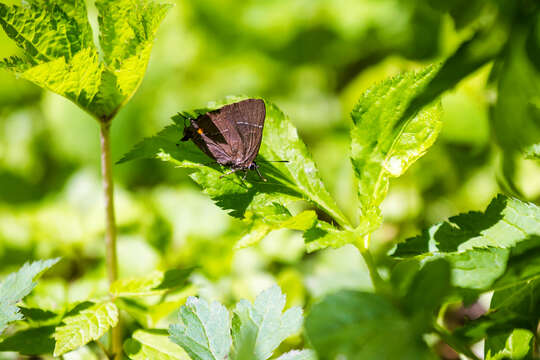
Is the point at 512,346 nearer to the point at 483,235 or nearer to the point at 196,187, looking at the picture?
the point at 483,235

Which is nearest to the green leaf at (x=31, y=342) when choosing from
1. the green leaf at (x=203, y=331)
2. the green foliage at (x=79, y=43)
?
the green leaf at (x=203, y=331)

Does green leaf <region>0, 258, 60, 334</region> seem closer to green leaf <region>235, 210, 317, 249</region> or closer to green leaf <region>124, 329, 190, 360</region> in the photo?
green leaf <region>124, 329, 190, 360</region>

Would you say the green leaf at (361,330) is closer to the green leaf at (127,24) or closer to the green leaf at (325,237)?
the green leaf at (325,237)

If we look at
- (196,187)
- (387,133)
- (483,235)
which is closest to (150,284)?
(387,133)

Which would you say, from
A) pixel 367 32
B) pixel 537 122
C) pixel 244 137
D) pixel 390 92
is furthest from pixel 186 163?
pixel 367 32

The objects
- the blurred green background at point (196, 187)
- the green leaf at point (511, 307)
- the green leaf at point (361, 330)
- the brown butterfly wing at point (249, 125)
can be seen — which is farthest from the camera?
the blurred green background at point (196, 187)

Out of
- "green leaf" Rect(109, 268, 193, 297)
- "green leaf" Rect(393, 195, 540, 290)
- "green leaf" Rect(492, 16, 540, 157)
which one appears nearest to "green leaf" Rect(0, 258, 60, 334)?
"green leaf" Rect(109, 268, 193, 297)
